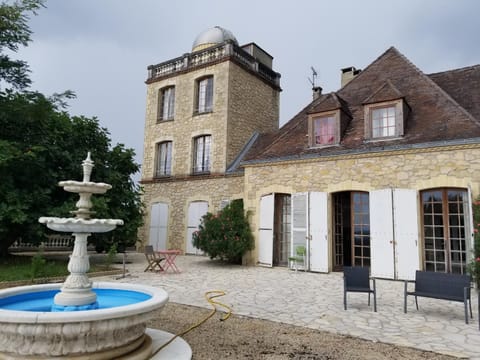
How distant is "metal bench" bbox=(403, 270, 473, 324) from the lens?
4582 mm

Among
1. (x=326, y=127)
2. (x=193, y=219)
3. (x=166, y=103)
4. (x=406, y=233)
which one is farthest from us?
(x=166, y=103)

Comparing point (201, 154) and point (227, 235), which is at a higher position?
point (201, 154)

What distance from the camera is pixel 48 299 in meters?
4.02

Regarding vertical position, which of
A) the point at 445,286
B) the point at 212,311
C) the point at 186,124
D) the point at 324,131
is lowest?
the point at 212,311

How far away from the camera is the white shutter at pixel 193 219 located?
1394 centimetres

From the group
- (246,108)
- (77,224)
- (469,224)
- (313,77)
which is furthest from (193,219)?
(77,224)

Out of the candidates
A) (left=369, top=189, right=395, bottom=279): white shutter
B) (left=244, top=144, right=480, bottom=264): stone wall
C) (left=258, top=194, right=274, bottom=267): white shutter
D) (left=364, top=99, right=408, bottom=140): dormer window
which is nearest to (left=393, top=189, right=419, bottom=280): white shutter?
(left=369, top=189, right=395, bottom=279): white shutter

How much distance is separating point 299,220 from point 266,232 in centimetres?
124

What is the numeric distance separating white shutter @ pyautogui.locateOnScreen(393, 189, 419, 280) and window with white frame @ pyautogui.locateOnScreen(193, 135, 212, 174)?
8152 mm

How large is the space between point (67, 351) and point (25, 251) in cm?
1330

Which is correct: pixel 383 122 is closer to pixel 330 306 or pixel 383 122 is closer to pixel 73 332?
pixel 330 306

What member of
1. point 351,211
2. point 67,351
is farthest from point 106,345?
point 351,211

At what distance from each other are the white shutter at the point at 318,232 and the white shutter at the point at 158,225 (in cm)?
769

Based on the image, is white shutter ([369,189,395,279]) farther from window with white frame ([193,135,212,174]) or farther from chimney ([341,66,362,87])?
window with white frame ([193,135,212,174])
